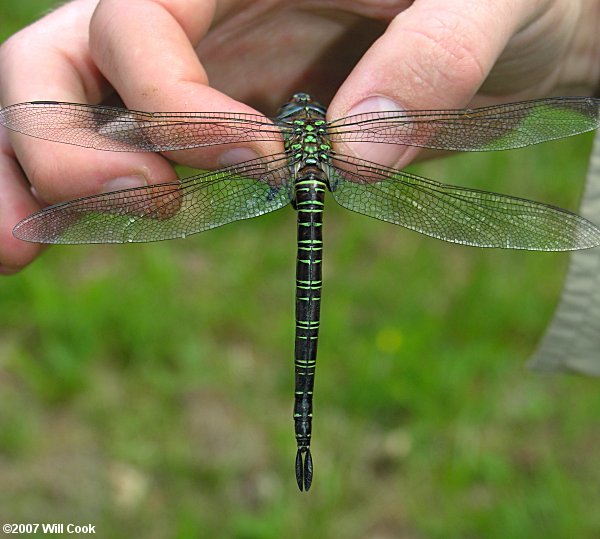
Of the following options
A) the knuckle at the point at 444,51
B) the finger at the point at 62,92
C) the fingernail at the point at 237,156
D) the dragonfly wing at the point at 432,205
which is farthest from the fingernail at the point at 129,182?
the knuckle at the point at 444,51

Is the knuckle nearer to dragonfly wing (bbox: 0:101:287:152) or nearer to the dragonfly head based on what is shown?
the dragonfly head

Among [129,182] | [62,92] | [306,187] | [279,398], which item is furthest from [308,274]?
[279,398]

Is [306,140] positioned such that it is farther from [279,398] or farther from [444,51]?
[279,398]

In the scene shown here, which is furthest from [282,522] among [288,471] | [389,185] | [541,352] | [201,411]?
[389,185]

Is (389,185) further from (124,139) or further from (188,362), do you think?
(188,362)

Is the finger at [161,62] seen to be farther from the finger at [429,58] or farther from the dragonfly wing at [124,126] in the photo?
the finger at [429,58]

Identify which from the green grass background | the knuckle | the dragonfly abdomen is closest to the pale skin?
the knuckle
